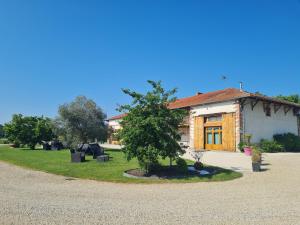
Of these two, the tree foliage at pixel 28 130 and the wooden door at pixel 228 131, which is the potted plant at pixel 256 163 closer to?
the wooden door at pixel 228 131

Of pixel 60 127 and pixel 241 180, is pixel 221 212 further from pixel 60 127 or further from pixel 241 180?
pixel 60 127

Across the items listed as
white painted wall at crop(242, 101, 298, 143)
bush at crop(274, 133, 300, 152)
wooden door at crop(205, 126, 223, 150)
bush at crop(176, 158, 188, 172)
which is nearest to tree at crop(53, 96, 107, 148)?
wooden door at crop(205, 126, 223, 150)

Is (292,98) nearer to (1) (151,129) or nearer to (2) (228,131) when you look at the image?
(2) (228,131)

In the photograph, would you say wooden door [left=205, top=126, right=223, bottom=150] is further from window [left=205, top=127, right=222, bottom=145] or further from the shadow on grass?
the shadow on grass

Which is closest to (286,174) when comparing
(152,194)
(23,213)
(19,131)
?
(152,194)

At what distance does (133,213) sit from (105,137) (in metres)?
25.1

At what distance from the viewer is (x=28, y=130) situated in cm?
3481

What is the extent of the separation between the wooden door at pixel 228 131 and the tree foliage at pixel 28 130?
19.7m

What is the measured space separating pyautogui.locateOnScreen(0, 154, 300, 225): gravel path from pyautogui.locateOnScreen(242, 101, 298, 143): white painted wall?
14190 mm

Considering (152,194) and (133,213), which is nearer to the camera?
(133,213)

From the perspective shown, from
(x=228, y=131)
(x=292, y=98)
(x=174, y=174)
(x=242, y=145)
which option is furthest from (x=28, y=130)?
(x=292, y=98)

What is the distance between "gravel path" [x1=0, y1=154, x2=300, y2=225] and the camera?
600cm

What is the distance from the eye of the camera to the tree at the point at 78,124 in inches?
1190

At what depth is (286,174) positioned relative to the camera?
12.6 metres
